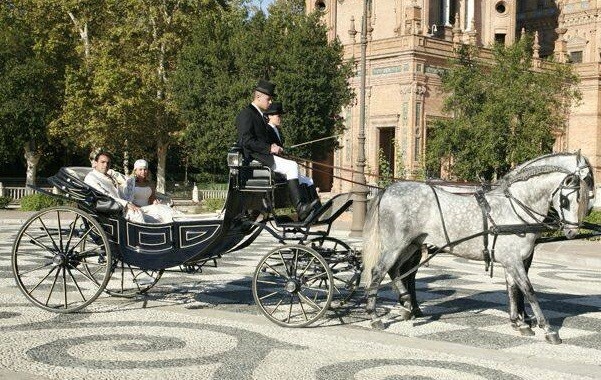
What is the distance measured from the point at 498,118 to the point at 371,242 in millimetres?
25135

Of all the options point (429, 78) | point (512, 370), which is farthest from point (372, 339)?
point (429, 78)

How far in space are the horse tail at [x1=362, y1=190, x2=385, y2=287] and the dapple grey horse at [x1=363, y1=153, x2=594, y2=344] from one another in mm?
11

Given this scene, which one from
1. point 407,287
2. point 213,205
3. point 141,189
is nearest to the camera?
point 407,287

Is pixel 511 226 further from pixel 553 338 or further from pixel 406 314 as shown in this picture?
pixel 406 314

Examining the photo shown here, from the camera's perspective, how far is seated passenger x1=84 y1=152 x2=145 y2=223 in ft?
29.5

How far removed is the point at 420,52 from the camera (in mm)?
40062

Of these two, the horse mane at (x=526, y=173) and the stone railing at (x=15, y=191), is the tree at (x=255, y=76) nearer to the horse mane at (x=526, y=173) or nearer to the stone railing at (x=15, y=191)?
the stone railing at (x=15, y=191)

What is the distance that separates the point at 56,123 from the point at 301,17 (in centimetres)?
1394

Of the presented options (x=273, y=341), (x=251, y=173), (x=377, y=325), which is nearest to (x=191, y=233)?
(x=251, y=173)

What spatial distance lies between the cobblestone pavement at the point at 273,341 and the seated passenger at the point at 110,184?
1075mm

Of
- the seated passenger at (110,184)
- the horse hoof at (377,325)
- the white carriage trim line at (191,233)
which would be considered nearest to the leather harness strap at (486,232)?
the horse hoof at (377,325)

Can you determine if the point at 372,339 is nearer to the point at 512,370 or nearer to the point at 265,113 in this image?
the point at 512,370

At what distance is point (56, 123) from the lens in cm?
4031

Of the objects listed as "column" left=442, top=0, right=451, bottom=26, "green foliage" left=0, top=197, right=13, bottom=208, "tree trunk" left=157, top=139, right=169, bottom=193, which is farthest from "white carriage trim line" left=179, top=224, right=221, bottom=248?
"column" left=442, top=0, right=451, bottom=26
